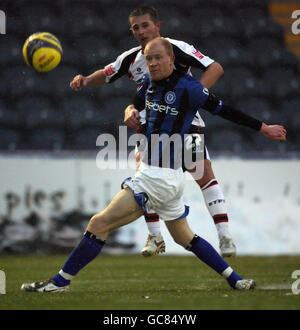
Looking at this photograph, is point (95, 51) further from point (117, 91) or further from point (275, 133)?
point (275, 133)

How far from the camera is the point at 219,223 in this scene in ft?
20.4

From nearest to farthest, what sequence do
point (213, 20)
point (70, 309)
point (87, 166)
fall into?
1. point (70, 309)
2. point (87, 166)
3. point (213, 20)

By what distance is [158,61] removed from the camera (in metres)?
5.27

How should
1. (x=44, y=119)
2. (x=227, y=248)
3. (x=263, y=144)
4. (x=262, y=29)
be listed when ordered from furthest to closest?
(x=262, y=29) < (x=263, y=144) < (x=44, y=119) < (x=227, y=248)

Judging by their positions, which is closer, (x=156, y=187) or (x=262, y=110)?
(x=156, y=187)

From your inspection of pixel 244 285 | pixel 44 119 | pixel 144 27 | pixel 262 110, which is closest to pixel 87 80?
pixel 144 27

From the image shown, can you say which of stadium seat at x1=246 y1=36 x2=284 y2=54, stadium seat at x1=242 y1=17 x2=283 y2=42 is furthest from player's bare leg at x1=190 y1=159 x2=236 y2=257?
stadium seat at x1=242 y1=17 x2=283 y2=42

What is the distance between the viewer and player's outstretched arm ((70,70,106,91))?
6.42 meters

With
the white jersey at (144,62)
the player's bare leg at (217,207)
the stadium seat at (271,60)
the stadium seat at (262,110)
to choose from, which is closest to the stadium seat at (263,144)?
the stadium seat at (262,110)

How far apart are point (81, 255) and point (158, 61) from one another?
1.52m

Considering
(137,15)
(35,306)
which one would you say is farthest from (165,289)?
(137,15)

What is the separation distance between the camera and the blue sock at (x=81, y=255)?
17.4 ft

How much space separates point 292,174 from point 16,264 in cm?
415

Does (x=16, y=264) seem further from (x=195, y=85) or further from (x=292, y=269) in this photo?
(x=195, y=85)
